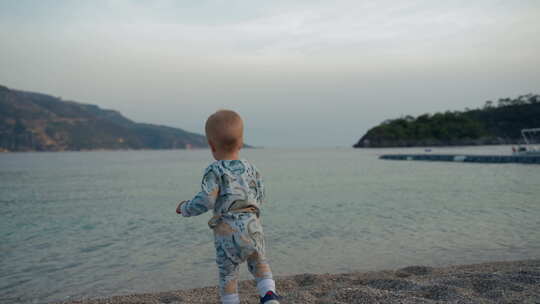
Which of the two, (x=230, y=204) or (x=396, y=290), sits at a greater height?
(x=230, y=204)

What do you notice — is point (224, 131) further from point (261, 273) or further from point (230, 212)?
point (261, 273)

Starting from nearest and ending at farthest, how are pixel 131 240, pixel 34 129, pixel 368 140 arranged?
pixel 131 240
pixel 34 129
pixel 368 140

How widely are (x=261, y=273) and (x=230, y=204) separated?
1.91 feet

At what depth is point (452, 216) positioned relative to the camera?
1186 centimetres

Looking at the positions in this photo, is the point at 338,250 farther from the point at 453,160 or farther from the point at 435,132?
the point at 435,132

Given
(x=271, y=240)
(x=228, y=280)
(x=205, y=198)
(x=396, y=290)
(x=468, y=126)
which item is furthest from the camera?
(x=468, y=126)

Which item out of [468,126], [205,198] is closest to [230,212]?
[205,198]

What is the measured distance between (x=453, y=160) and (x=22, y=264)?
47.8 meters

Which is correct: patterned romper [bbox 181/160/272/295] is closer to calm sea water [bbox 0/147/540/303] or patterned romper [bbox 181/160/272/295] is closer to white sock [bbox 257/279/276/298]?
white sock [bbox 257/279/276/298]

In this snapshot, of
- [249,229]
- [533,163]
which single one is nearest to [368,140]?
[533,163]

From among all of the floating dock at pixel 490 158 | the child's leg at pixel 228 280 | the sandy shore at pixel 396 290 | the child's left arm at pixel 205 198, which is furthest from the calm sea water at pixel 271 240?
the floating dock at pixel 490 158

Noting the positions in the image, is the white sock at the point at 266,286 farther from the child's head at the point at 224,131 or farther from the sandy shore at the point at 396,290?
the sandy shore at the point at 396,290

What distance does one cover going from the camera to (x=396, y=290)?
439 centimetres

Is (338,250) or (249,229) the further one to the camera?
(338,250)
